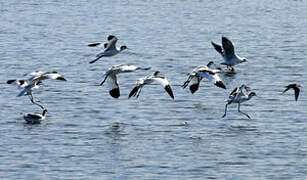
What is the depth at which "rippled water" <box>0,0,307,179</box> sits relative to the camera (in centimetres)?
1998

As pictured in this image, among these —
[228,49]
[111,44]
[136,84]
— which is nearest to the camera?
[136,84]

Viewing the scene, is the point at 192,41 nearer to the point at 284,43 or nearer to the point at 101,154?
the point at 284,43

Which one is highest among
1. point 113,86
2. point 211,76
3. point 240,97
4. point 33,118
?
point 211,76

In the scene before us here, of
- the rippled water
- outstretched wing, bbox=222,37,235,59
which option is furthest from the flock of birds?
outstretched wing, bbox=222,37,235,59

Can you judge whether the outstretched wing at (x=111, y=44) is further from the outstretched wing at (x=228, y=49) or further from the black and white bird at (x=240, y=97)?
the outstretched wing at (x=228, y=49)

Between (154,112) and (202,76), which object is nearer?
(202,76)

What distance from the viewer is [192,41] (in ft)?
142

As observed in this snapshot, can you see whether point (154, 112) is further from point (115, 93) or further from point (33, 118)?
point (33, 118)

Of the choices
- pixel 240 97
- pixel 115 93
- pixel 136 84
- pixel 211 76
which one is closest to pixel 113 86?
pixel 115 93

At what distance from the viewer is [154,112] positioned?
25891mm

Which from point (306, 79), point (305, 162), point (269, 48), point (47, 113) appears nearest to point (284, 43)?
point (269, 48)

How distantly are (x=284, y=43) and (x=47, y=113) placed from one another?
1948cm

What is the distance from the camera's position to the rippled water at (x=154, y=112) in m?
20.0

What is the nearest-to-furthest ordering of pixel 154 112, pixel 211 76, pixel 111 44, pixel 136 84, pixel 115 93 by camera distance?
pixel 136 84, pixel 211 76, pixel 115 93, pixel 154 112, pixel 111 44
